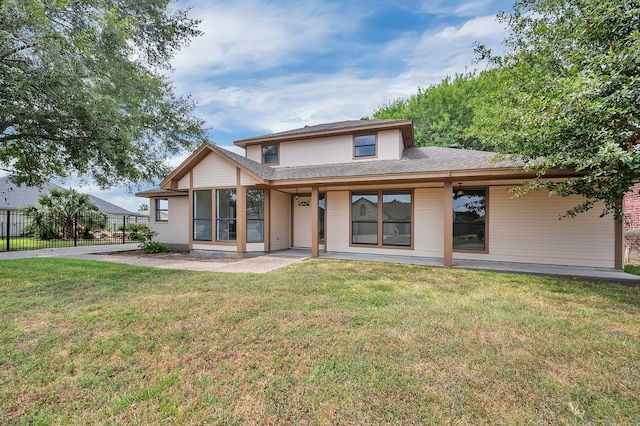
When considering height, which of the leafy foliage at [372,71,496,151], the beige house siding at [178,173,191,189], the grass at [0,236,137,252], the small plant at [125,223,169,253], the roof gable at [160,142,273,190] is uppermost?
the leafy foliage at [372,71,496,151]

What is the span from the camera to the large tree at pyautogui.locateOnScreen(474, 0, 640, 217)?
4777 millimetres

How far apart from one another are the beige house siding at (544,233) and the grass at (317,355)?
2879 millimetres

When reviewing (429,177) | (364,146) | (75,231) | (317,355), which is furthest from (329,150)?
(75,231)

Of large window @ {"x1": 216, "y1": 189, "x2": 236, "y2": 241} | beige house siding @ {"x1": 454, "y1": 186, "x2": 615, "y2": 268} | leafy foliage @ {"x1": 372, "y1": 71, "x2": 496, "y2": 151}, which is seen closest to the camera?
beige house siding @ {"x1": 454, "y1": 186, "x2": 615, "y2": 268}

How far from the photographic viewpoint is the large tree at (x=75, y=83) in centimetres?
645

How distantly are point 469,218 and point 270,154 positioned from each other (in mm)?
8765

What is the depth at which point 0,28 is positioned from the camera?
6410 millimetres

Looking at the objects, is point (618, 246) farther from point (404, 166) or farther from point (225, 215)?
point (225, 215)

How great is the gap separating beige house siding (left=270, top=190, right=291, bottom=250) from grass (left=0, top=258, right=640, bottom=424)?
563 centimetres

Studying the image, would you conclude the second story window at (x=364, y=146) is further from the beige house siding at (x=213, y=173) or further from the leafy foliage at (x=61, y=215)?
the leafy foliage at (x=61, y=215)

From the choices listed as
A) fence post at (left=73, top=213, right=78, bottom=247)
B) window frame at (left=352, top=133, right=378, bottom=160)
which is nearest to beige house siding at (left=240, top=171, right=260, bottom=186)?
window frame at (left=352, top=133, right=378, bottom=160)

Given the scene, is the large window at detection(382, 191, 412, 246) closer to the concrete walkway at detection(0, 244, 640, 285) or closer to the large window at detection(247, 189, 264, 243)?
the concrete walkway at detection(0, 244, 640, 285)

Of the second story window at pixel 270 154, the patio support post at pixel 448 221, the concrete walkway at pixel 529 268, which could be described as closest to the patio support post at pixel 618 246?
the concrete walkway at pixel 529 268

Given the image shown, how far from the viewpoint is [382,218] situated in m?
10.4
